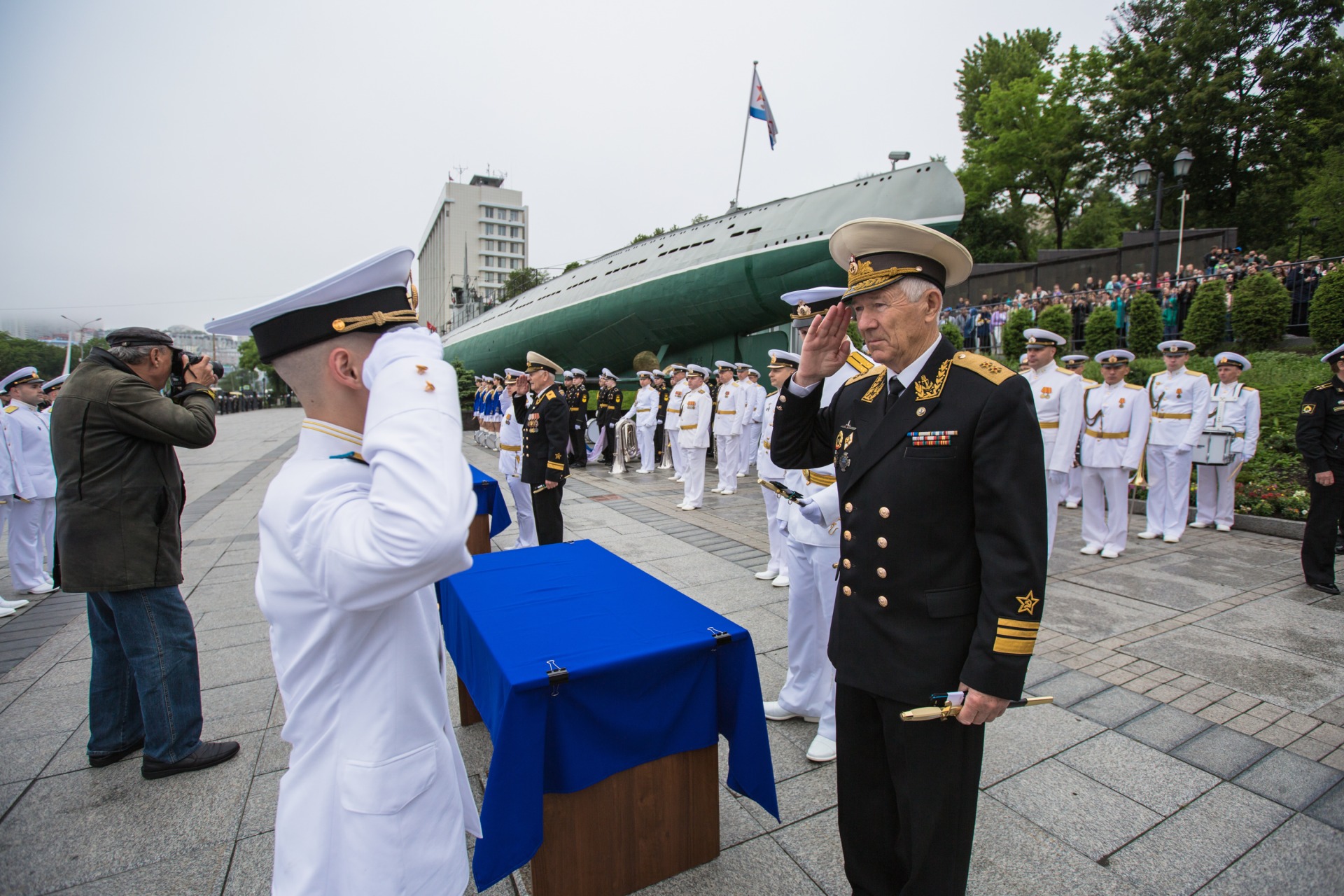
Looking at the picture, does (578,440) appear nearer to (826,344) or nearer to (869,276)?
(826,344)

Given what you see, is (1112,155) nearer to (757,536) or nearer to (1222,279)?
(1222,279)

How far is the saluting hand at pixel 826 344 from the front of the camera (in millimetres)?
1993

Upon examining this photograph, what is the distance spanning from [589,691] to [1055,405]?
633 cm

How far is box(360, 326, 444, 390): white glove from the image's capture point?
117cm

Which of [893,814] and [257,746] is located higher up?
[893,814]

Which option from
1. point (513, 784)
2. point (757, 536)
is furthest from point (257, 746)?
point (757, 536)

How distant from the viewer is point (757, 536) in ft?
25.3

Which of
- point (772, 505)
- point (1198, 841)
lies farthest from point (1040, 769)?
point (772, 505)

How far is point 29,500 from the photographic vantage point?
616 centimetres

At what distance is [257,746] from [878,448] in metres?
3.34

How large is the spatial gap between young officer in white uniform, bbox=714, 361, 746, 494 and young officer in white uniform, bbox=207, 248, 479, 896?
9751 mm

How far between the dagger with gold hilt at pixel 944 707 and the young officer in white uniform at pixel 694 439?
786 centimetres

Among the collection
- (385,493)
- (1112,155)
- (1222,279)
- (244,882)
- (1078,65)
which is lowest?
(244,882)

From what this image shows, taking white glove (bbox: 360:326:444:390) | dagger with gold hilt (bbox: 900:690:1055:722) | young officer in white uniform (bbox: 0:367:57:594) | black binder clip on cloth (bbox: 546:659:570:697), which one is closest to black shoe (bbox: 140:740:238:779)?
black binder clip on cloth (bbox: 546:659:570:697)
